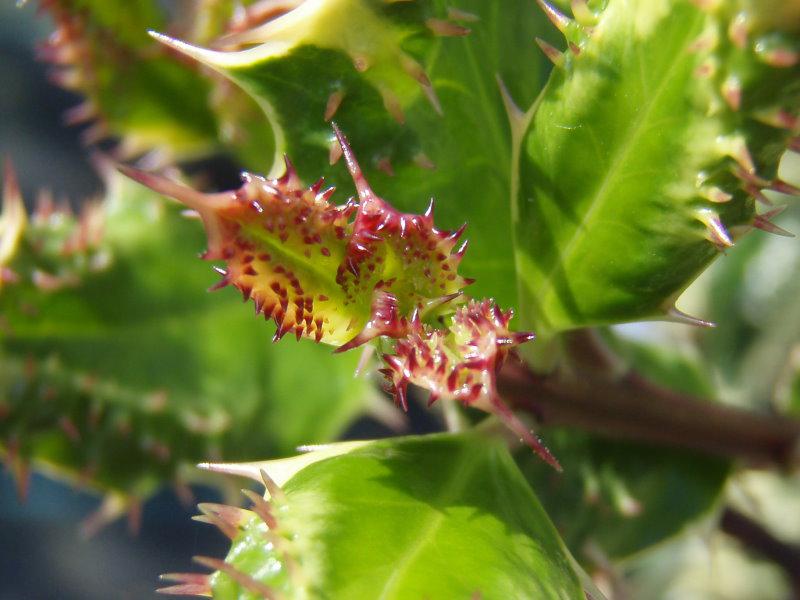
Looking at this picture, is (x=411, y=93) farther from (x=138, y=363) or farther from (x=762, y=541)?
(x=762, y=541)

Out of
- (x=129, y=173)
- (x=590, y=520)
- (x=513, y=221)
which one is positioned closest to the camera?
(x=129, y=173)

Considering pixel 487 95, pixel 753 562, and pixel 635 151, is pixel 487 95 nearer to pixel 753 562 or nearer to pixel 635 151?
pixel 635 151

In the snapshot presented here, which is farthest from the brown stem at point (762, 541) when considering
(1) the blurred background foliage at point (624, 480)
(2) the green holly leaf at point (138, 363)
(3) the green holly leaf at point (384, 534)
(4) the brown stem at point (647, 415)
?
(3) the green holly leaf at point (384, 534)

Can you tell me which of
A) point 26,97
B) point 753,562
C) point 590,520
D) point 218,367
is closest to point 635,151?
point 590,520

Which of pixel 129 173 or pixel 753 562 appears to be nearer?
pixel 129 173

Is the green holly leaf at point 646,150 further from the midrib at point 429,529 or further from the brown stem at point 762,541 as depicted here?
the brown stem at point 762,541

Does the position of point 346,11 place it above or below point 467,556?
above

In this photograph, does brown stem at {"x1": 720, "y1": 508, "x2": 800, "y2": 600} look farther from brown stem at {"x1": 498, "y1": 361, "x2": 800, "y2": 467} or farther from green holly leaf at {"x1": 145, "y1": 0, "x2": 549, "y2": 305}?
green holly leaf at {"x1": 145, "y1": 0, "x2": 549, "y2": 305}
